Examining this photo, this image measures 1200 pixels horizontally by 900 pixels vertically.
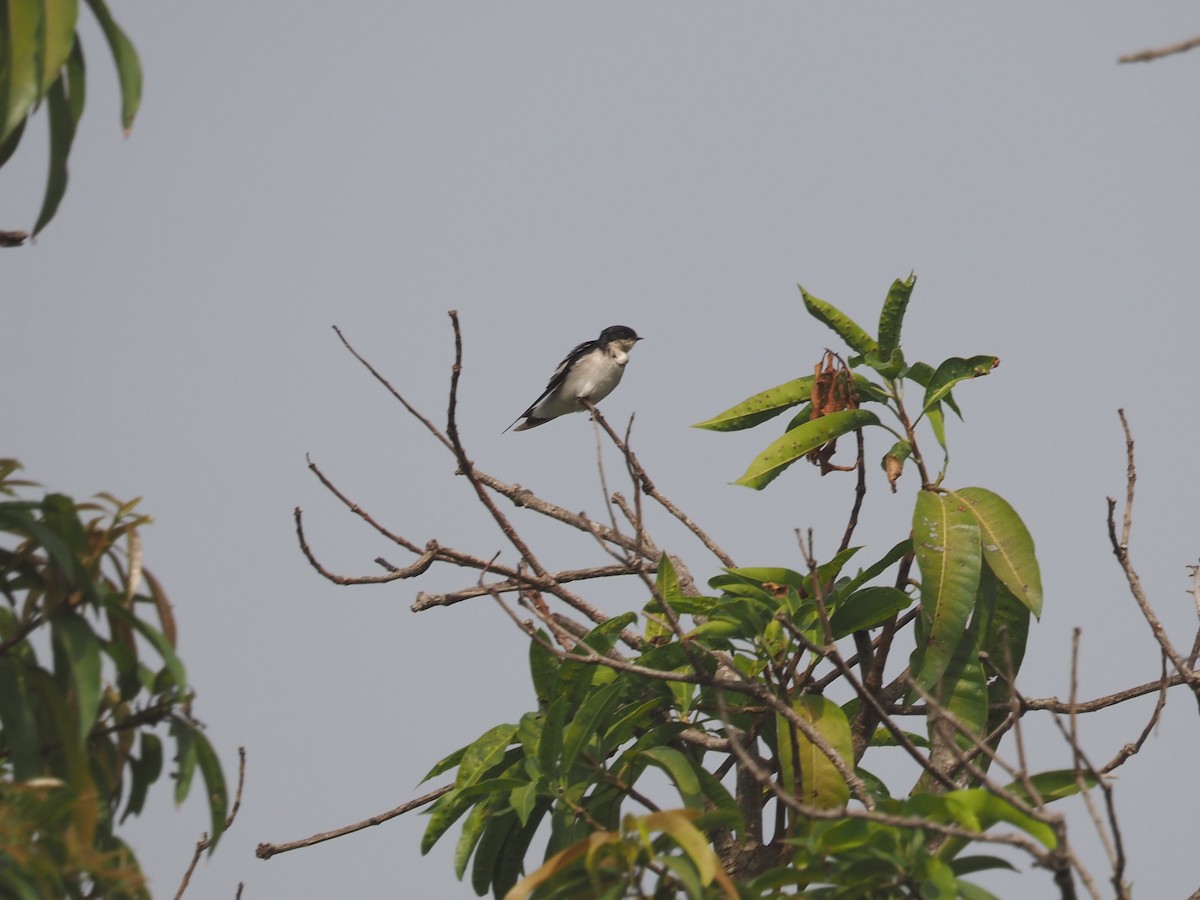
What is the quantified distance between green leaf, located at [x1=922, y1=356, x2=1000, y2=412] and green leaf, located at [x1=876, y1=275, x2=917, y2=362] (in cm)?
15

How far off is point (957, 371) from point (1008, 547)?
2.23 feet

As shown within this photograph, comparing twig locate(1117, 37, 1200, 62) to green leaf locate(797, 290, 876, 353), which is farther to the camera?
green leaf locate(797, 290, 876, 353)

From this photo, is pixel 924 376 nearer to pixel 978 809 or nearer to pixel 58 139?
pixel 978 809

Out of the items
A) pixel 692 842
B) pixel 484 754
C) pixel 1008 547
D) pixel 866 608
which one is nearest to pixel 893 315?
pixel 1008 547

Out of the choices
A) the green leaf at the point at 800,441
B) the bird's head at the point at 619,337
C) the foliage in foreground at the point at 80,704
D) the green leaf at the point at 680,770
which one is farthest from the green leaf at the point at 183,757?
the bird's head at the point at 619,337

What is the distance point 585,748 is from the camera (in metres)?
3.98

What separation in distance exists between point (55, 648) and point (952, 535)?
8.94 ft

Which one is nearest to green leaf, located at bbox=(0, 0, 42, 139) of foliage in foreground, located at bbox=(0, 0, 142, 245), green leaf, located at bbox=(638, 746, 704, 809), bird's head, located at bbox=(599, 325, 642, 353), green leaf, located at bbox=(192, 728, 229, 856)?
foliage in foreground, located at bbox=(0, 0, 142, 245)

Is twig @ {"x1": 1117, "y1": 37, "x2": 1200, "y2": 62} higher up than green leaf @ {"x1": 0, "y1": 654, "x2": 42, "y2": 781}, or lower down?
higher up

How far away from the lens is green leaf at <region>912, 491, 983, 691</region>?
4.30 meters

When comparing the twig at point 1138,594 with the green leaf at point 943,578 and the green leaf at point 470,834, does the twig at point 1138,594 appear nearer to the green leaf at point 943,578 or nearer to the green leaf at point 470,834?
the green leaf at point 943,578

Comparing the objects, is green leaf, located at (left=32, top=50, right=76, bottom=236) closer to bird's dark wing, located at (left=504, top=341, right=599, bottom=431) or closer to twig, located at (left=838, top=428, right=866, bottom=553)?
twig, located at (left=838, top=428, right=866, bottom=553)

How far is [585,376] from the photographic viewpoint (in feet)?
44.3

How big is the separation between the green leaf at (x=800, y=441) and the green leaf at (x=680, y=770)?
1.15 meters
